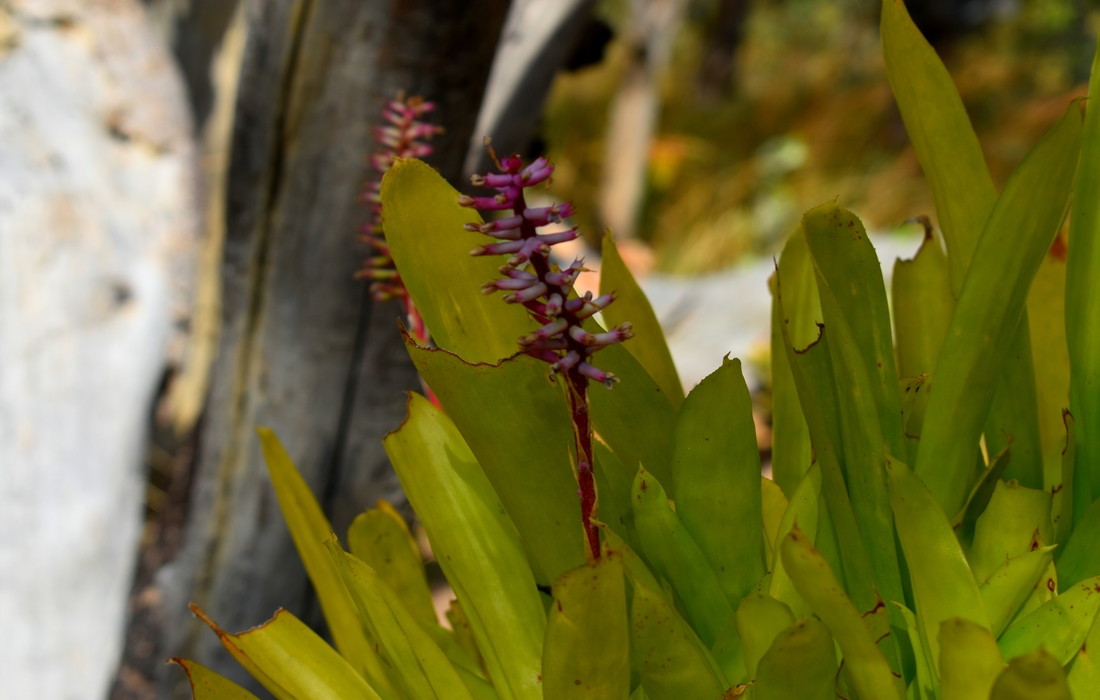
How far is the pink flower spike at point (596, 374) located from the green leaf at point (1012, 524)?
0.78ft

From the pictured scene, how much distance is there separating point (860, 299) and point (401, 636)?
0.30m

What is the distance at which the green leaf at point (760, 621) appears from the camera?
0.35 metres

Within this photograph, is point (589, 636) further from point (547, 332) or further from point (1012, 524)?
point (1012, 524)

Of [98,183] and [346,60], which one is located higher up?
[346,60]

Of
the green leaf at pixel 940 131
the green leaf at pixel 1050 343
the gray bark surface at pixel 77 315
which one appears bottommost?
the gray bark surface at pixel 77 315

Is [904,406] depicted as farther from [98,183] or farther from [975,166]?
[98,183]

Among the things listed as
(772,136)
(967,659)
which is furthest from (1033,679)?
(772,136)

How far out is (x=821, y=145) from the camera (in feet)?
17.1

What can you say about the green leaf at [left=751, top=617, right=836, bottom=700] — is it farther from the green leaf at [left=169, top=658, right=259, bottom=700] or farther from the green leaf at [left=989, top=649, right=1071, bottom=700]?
the green leaf at [left=169, top=658, right=259, bottom=700]

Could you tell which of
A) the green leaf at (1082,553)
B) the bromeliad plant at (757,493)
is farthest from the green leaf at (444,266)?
the green leaf at (1082,553)

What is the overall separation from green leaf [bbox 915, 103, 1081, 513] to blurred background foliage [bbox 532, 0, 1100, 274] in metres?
4.08

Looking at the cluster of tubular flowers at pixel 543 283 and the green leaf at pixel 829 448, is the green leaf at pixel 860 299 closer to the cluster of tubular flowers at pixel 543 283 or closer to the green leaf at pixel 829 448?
the green leaf at pixel 829 448

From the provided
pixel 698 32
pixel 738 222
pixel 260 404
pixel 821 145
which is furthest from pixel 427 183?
pixel 698 32

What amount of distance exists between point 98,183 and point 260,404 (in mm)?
841
